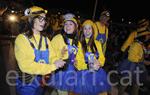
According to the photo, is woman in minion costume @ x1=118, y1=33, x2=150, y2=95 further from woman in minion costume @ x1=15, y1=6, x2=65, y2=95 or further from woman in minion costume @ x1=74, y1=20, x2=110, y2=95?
woman in minion costume @ x1=15, y1=6, x2=65, y2=95

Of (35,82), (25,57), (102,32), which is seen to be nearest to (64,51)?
(35,82)

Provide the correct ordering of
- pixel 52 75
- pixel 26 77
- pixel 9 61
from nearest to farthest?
pixel 26 77 < pixel 52 75 < pixel 9 61

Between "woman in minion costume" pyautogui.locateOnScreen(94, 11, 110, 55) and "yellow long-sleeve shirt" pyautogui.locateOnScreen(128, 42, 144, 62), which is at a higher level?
"woman in minion costume" pyautogui.locateOnScreen(94, 11, 110, 55)

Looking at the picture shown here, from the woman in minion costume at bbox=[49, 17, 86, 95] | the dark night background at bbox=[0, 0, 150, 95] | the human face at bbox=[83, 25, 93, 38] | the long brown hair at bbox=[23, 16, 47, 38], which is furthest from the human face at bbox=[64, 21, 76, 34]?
the dark night background at bbox=[0, 0, 150, 95]

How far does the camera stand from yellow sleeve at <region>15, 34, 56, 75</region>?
18.9ft

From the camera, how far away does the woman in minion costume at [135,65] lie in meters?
9.05

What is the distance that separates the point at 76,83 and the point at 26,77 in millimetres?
1308

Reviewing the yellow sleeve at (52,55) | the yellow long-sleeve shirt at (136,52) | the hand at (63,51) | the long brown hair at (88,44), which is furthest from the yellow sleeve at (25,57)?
the yellow long-sleeve shirt at (136,52)

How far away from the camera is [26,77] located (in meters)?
5.90

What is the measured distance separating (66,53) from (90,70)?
0.65m

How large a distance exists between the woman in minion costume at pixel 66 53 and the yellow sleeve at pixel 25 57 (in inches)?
32.1

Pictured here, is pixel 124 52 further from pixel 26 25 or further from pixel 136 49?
pixel 26 25

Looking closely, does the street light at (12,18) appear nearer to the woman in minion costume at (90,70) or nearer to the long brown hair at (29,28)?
the woman in minion costume at (90,70)

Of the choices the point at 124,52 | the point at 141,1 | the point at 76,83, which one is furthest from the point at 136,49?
the point at 141,1
